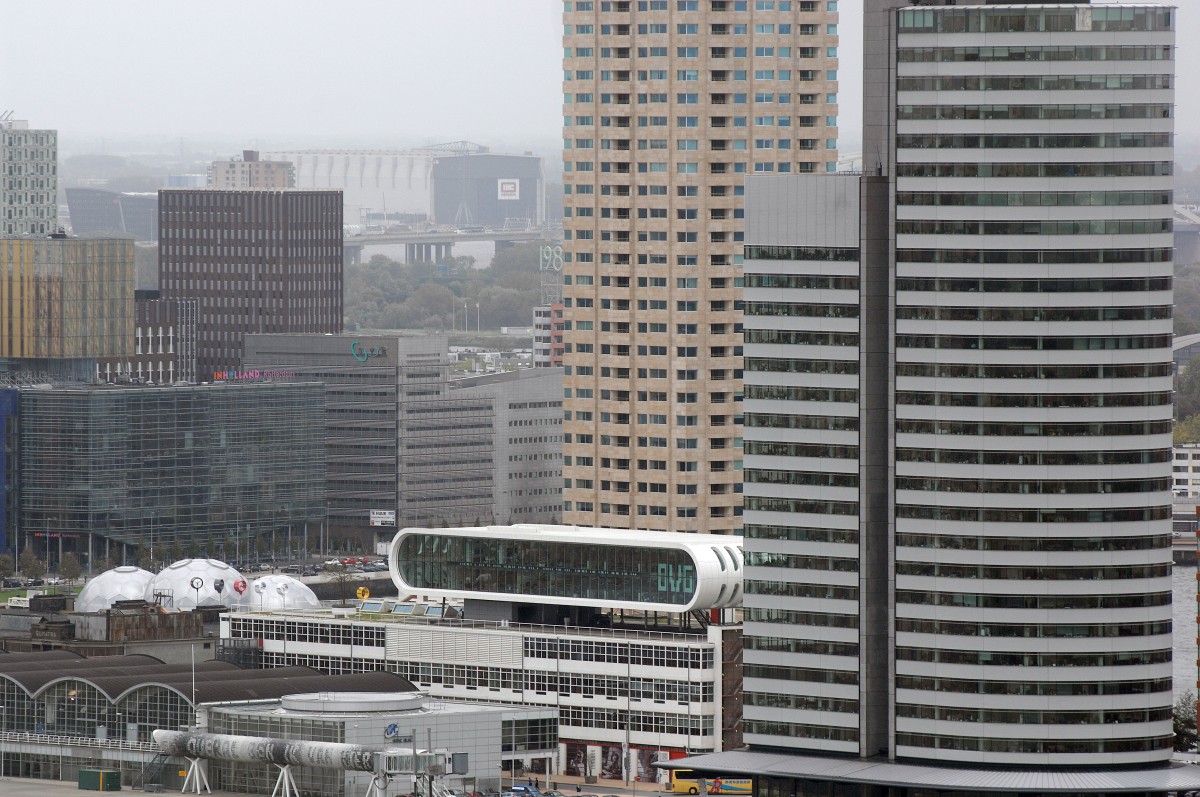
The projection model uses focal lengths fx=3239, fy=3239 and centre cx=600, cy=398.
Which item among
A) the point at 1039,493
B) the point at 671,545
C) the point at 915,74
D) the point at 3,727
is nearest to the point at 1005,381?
the point at 1039,493

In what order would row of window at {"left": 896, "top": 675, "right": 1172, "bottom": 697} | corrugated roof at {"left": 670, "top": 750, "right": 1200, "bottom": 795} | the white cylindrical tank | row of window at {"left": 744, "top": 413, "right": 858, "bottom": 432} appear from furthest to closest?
1. the white cylindrical tank
2. row of window at {"left": 744, "top": 413, "right": 858, "bottom": 432}
3. row of window at {"left": 896, "top": 675, "right": 1172, "bottom": 697}
4. corrugated roof at {"left": 670, "top": 750, "right": 1200, "bottom": 795}

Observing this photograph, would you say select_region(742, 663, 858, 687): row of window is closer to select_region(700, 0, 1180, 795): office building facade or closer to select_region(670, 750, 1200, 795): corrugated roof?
select_region(700, 0, 1180, 795): office building facade

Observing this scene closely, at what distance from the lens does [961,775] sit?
136 meters

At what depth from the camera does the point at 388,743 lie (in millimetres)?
148000

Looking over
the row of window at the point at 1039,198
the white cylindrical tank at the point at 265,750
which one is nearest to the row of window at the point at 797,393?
the row of window at the point at 1039,198

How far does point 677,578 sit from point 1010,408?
33332 millimetres

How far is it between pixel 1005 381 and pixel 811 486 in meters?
10.4

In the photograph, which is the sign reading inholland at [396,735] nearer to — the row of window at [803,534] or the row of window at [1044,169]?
the row of window at [803,534]

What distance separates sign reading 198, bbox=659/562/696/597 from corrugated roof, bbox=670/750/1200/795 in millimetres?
24953

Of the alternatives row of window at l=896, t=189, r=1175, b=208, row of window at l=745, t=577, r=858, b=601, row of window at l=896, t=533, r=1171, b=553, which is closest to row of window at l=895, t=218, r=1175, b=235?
row of window at l=896, t=189, r=1175, b=208

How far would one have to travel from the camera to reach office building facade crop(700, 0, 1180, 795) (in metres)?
136

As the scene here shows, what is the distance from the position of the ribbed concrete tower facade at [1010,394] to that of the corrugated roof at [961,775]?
615mm

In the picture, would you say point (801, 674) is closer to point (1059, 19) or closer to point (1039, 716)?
point (1039, 716)

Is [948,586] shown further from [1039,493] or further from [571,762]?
[571,762]
